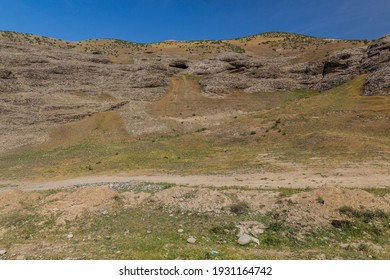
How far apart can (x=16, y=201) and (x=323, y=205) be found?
1668 centimetres

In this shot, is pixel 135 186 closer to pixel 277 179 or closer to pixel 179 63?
pixel 277 179

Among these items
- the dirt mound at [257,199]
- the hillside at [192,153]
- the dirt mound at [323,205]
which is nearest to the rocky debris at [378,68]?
the hillside at [192,153]

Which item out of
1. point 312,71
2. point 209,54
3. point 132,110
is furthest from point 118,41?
point 312,71

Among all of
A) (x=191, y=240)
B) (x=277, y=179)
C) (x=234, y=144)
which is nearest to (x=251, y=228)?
(x=191, y=240)

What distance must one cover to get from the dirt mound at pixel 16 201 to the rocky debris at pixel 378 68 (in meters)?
42.5

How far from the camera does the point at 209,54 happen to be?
7956 cm

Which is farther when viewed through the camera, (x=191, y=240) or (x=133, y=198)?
(x=133, y=198)

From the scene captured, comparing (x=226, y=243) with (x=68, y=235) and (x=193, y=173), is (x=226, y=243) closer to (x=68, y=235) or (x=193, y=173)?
(x=68, y=235)

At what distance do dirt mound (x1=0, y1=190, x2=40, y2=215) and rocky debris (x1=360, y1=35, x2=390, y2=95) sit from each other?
139 ft

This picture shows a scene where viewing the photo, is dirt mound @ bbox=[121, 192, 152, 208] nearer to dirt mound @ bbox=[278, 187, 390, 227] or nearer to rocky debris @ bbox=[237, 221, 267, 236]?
rocky debris @ bbox=[237, 221, 267, 236]

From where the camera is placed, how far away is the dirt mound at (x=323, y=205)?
13.5 metres

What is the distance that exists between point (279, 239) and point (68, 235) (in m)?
8.88

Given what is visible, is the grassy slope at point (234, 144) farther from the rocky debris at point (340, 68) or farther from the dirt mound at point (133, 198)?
the dirt mound at point (133, 198)

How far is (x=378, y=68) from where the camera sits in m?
47.3
